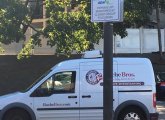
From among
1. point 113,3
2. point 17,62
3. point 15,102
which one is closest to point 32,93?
point 15,102

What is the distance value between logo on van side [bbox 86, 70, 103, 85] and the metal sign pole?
604cm

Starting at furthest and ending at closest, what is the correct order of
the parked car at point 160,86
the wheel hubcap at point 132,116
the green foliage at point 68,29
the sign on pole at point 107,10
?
the parked car at point 160,86
the green foliage at point 68,29
the wheel hubcap at point 132,116
the sign on pole at point 107,10

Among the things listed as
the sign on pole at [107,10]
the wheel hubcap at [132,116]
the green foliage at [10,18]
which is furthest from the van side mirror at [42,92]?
the green foliage at [10,18]

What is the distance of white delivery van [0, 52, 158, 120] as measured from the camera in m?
11.6

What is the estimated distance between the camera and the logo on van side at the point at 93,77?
11693 mm

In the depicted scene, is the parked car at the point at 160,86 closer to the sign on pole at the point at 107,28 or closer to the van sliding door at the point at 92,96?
the van sliding door at the point at 92,96

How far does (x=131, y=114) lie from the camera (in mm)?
11602

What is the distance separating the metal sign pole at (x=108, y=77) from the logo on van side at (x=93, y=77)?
6042 millimetres

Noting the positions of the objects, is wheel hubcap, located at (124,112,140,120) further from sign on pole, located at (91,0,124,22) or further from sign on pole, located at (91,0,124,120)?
sign on pole, located at (91,0,124,22)

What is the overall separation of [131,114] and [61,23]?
765 cm

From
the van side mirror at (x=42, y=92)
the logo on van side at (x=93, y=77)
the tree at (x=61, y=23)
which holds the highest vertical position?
the tree at (x=61, y=23)

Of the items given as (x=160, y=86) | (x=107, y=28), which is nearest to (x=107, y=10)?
(x=107, y=28)

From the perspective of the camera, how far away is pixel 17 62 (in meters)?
23.5

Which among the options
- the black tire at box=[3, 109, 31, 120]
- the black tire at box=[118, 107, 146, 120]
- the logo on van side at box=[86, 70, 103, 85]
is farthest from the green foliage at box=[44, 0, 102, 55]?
the black tire at box=[118, 107, 146, 120]
